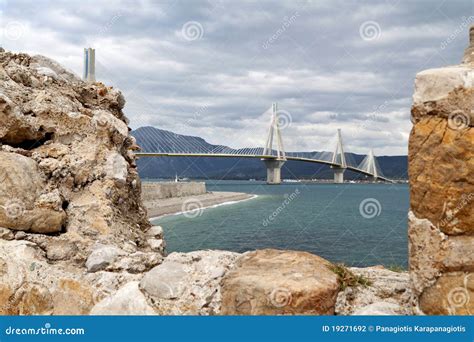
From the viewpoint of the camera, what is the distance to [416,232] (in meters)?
2.30

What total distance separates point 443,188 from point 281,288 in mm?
921

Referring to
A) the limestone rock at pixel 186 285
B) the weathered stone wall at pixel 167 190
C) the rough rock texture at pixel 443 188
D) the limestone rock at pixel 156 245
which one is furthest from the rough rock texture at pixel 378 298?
→ the weathered stone wall at pixel 167 190

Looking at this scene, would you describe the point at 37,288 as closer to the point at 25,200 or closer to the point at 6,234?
the point at 6,234

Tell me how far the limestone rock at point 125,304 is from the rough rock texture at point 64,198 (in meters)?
0.01

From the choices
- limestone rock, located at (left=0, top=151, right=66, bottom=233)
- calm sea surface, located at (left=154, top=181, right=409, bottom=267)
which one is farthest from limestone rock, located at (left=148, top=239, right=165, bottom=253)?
calm sea surface, located at (left=154, top=181, right=409, bottom=267)

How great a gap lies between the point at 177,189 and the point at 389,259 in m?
36.0

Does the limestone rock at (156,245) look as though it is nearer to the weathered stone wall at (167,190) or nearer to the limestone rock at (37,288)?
the limestone rock at (37,288)

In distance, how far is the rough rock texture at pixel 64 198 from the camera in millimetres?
2770

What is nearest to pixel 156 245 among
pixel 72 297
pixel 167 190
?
pixel 72 297

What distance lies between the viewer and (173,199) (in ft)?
151

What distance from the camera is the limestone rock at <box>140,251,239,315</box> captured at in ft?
8.54

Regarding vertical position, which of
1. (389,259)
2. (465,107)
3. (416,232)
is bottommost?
(389,259)

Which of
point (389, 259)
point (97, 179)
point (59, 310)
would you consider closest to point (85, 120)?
point (97, 179)

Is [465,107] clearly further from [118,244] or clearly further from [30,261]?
[30,261]
